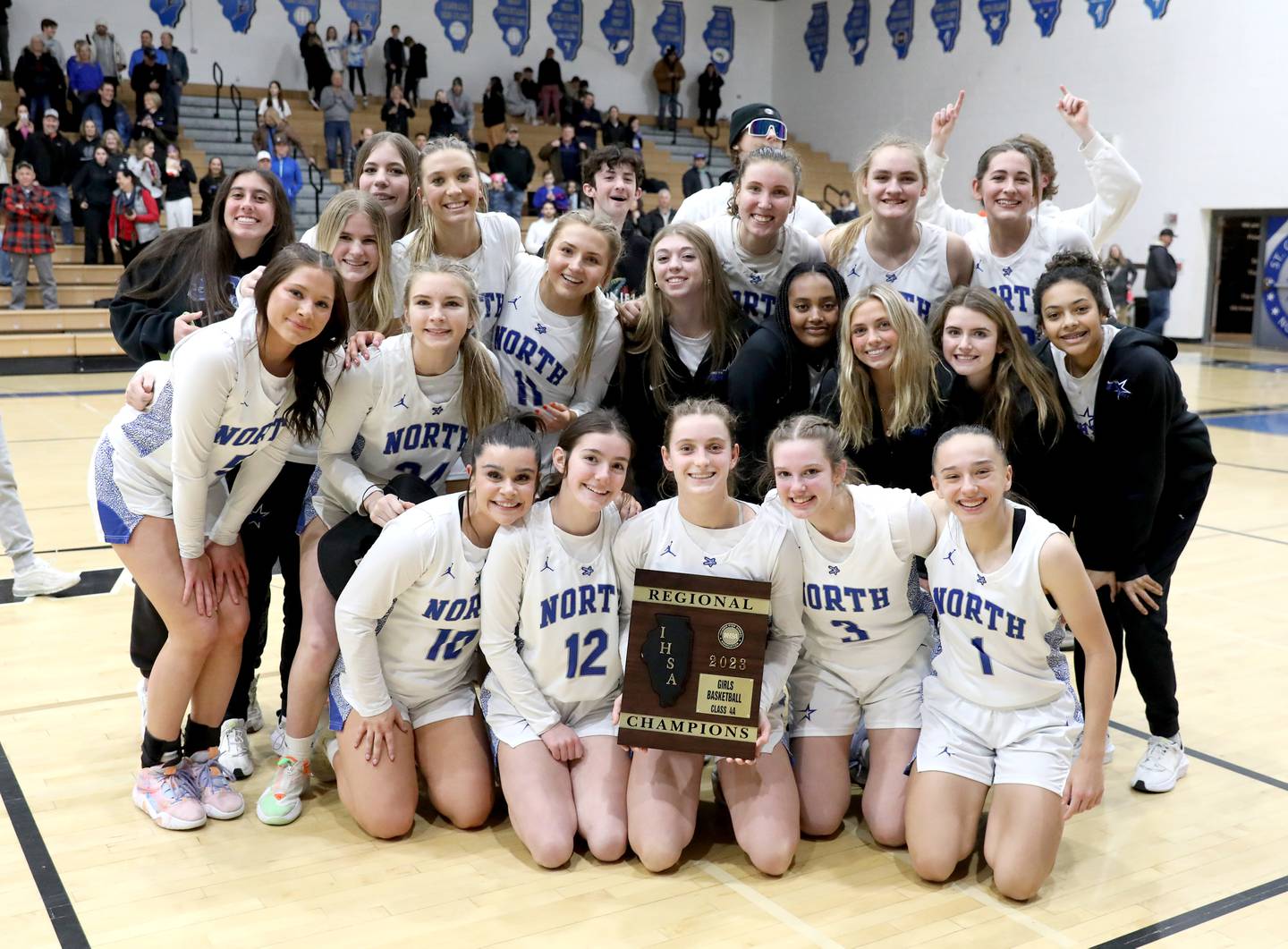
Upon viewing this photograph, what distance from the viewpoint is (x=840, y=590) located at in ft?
10.6

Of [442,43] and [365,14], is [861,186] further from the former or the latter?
[442,43]

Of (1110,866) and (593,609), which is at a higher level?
(593,609)

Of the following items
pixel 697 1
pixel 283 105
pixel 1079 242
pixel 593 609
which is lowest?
pixel 593 609

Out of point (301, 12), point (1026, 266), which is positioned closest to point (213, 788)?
point (1026, 266)

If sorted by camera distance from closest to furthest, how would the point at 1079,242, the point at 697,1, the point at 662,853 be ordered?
1. the point at 662,853
2. the point at 1079,242
3. the point at 697,1

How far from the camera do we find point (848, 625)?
10.8ft

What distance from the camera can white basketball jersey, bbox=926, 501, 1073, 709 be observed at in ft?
9.84

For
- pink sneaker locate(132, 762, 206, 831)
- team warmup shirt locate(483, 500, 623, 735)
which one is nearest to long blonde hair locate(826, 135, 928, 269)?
team warmup shirt locate(483, 500, 623, 735)

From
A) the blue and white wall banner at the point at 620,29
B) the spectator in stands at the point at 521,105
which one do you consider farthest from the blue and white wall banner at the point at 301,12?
the blue and white wall banner at the point at 620,29

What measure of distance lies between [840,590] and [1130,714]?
5.39 feet

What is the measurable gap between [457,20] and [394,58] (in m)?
2.39

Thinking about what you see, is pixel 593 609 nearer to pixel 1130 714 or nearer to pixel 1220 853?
pixel 1220 853

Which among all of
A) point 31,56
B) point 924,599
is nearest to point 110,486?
point 924,599

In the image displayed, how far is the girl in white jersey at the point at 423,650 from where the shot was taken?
309 cm
